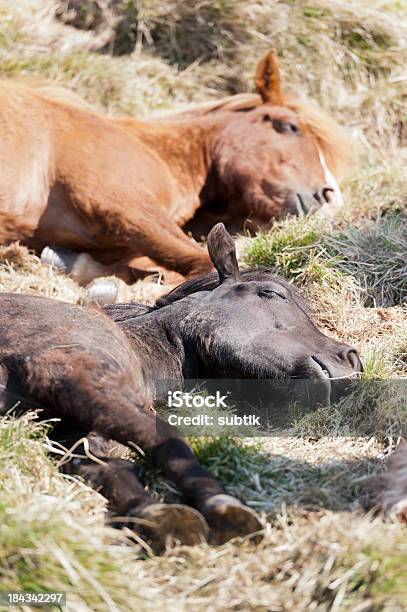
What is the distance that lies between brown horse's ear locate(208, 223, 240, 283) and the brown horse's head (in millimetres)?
1956

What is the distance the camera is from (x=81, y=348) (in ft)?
13.3

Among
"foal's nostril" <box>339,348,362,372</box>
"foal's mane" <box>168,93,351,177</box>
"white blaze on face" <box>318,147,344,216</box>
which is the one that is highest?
"foal's nostril" <box>339,348,362,372</box>

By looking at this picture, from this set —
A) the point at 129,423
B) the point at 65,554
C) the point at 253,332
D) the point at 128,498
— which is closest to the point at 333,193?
the point at 253,332

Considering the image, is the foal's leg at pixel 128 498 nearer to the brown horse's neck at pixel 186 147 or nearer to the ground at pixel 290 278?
the ground at pixel 290 278

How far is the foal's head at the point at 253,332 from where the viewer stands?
14.6ft

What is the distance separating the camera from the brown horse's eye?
7.44m

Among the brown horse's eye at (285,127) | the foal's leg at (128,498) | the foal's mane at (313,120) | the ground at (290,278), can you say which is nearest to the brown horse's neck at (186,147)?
the foal's mane at (313,120)

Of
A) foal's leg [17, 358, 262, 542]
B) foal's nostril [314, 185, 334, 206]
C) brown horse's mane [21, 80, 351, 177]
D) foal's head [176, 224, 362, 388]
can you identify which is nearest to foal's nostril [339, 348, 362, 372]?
foal's head [176, 224, 362, 388]

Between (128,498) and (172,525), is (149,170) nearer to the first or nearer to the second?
(128,498)

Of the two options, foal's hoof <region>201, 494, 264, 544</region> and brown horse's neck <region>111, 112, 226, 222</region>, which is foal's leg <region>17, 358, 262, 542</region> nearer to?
foal's hoof <region>201, 494, 264, 544</region>

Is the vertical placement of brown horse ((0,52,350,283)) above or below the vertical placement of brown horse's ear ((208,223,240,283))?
below

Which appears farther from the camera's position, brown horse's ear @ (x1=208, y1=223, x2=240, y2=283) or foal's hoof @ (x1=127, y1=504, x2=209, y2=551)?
brown horse's ear @ (x1=208, y1=223, x2=240, y2=283)

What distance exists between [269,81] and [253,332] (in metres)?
3.63

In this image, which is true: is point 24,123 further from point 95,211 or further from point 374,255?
point 374,255
